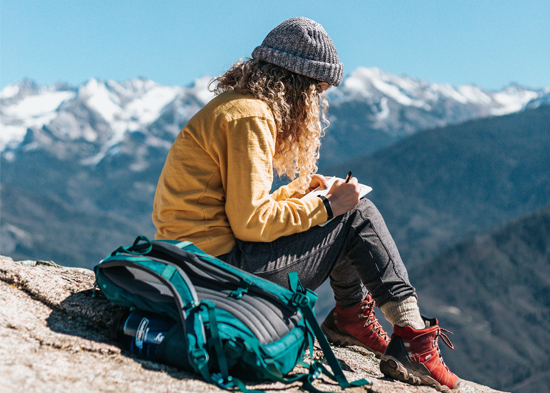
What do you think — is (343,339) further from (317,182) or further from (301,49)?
(301,49)

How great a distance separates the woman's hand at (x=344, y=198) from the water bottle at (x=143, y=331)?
3.86 feet

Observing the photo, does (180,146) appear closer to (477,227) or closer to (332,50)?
(332,50)

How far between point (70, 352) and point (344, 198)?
180 cm

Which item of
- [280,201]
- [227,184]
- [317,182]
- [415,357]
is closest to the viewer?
[227,184]

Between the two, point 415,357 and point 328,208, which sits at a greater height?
point 328,208

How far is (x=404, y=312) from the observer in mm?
3123

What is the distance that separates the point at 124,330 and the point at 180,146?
112 cm

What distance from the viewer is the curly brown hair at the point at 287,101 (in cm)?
292

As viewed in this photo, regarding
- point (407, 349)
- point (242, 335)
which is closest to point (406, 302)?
point (407, 349)

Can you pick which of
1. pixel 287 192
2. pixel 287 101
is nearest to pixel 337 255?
pixel 287 192

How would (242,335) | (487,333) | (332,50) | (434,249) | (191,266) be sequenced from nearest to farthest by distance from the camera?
(242,335), (191,266), (332,50), (487,333), (434,249)

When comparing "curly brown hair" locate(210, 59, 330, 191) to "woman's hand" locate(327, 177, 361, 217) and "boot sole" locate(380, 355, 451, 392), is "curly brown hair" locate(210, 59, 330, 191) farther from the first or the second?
"boot sole" locate(380, 355, 451, 392)

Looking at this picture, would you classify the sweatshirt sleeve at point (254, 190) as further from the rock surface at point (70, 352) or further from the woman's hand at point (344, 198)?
the rock surface at point (70, 352)

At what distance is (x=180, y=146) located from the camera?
2873 mm
